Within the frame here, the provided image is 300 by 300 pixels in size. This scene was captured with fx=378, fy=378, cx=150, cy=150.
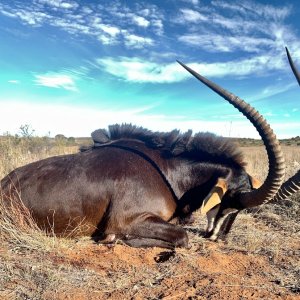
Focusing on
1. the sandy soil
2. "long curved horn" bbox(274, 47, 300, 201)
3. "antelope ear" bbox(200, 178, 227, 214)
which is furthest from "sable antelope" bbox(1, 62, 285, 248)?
the sandy soil

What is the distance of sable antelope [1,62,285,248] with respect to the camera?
5.00m

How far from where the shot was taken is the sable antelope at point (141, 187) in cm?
500

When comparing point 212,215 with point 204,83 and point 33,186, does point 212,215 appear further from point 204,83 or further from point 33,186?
point 33,186

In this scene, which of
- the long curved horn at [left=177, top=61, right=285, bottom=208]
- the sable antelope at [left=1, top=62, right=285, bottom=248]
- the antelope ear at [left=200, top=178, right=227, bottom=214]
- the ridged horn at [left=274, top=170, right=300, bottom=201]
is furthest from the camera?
the sable antelope at [left=1, top=62, right=285, bottom=248]

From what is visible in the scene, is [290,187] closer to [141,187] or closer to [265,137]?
[265,137]

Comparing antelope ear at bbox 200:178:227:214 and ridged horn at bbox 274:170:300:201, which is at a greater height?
ridged horn at bbox 274:170:300:201

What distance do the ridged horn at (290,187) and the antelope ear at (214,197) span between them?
0.68 m

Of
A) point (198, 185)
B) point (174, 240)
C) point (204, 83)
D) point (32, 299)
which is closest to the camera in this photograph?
point (32, 299)

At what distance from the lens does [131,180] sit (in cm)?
529

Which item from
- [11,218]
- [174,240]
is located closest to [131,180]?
[174,240]

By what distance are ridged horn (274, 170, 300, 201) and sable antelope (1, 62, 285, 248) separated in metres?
0.15

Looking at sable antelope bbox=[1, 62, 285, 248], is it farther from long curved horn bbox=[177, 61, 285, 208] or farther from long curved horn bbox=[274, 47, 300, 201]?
long curved horn bbox=[274, 47, 300, 201]

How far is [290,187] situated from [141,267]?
6.60ft

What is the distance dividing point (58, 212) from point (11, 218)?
26.5 inches
